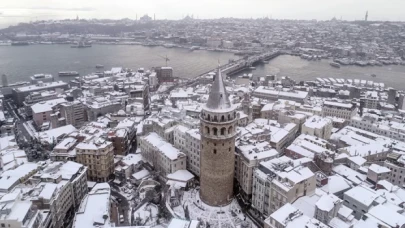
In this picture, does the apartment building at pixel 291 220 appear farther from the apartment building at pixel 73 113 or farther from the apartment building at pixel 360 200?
the apartment building at pixel 73 113

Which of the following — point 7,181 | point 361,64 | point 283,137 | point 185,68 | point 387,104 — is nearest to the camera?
point 7,181

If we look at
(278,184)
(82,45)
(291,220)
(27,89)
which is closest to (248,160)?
(278,184)

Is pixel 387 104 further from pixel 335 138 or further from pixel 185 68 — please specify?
pixel 185 68

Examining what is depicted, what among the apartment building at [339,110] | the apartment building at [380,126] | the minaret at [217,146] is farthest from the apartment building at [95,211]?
the apartment building at [339,110]

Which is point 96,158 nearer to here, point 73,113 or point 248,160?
point 248,160

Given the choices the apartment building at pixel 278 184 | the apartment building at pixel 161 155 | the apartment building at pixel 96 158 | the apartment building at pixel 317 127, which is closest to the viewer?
the apartment building at pixel 278 184

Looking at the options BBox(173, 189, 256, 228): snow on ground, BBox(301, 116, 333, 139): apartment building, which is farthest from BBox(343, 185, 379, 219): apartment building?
BBox(301, 116, 333, 139): apartment building

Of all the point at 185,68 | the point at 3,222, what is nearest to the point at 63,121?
the point at 3,222

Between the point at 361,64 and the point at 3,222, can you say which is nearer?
the point at 3,222
